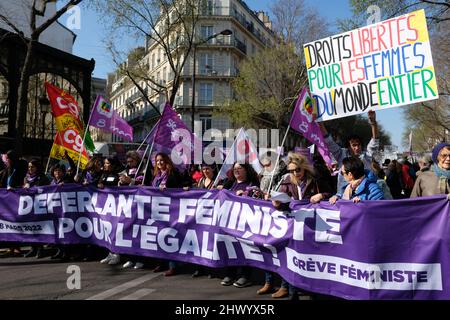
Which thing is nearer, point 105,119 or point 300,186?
point 300,186

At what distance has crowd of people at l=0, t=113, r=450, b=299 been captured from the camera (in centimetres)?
430

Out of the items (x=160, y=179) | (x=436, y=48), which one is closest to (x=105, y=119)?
(x=160, y=179)

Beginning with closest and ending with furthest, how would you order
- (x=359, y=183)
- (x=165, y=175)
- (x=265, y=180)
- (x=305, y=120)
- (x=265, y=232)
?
(x=359, y=183) → (x=265, y=232) → (x=305, y=120) → (x=165, y=175) → (x=265, y=180)

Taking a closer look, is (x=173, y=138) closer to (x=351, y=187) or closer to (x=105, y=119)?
(x=105, y=119)

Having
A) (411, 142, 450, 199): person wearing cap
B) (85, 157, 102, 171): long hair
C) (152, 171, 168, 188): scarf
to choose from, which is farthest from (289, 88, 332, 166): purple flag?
(85, 157, 102, 171): long hair

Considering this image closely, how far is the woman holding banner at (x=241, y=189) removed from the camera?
5164mm

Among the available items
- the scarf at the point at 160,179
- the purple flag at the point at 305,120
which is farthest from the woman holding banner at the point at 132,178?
the purple flag at the point at 305,120

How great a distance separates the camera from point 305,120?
590cm

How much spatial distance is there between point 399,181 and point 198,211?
5.57 meters

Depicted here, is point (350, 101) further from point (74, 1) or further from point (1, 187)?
point (74, 1)

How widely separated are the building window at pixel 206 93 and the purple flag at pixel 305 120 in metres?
39.4

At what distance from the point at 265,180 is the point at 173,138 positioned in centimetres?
Answer: 179
